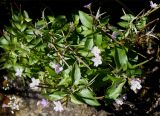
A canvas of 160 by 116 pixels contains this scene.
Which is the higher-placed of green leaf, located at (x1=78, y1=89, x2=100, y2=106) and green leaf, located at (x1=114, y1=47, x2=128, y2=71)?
green leaf, located at (x1=114, y1=47, x2=128, y2=71)

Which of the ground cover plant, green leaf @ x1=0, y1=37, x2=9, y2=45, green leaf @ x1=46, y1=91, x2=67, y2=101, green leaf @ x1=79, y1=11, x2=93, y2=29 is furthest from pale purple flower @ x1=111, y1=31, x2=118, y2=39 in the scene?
green leaf @ x1=0, y1=37, x2=9, y2=45

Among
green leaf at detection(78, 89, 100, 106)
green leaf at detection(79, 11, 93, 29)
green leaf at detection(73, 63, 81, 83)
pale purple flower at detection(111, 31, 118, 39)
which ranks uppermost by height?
green leaf at detection(79, 11, 93, 29)

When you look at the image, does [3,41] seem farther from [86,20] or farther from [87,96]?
[87,96]

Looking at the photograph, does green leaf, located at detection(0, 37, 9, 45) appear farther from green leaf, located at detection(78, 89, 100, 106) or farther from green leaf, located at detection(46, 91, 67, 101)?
green leaf, located at detection(78, 89, 100, 106)

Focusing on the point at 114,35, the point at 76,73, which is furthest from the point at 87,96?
the point at 114,35

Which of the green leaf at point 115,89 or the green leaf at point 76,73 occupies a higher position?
Result: the green leaf at point 76,73

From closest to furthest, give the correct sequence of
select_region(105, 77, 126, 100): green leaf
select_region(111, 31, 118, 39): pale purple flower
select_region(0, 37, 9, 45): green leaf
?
select_region(105, 77, 126, 100): green leaf
select_region(111, 31, 118, 39): pale purple flower
select_region(0, 37, 9, 45): green leaf

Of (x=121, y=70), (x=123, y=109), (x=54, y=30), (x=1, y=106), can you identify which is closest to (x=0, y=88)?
(x=1, y=106)

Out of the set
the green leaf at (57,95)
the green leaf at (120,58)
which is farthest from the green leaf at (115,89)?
the green leaf at (57,95)

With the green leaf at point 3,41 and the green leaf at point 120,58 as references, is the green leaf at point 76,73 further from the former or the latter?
the green leaf at point 3,41
